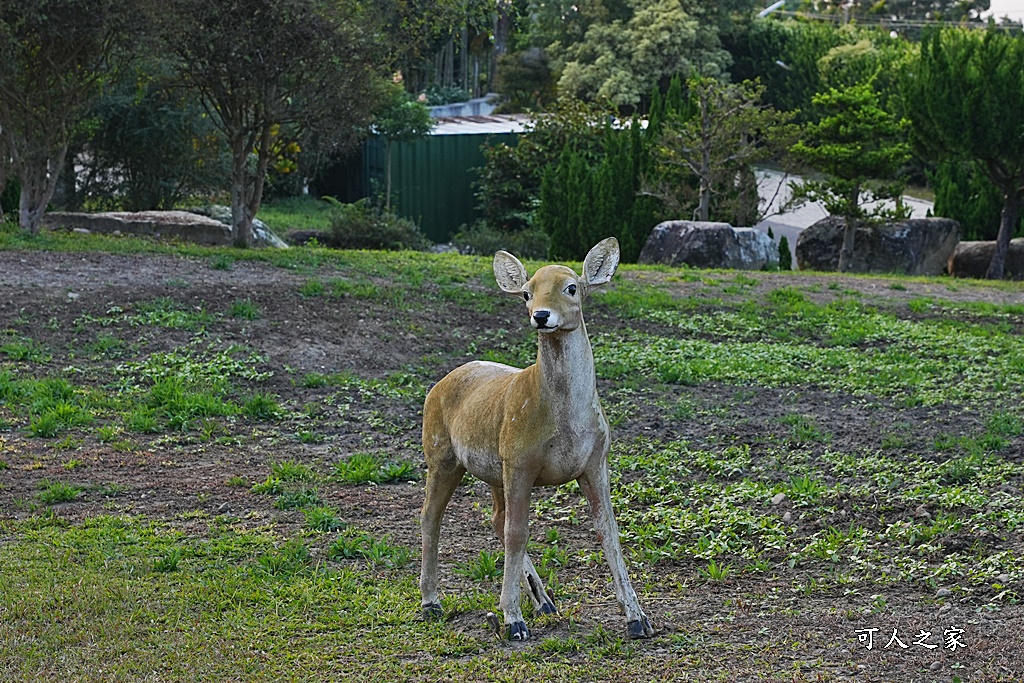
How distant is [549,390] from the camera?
435cm

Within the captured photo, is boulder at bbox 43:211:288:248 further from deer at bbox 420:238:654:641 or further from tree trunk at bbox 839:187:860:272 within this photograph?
deer at bbox 420:238:654:641

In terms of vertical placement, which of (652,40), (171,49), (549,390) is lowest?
(549,390)

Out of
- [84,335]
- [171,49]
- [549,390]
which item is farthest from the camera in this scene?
[171,49]

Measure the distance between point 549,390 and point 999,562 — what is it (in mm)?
2236

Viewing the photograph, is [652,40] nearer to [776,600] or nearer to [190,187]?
[190,187]

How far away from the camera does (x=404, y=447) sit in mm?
7750

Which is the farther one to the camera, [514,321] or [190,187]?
[190,187]

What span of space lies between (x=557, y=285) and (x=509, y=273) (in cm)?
33

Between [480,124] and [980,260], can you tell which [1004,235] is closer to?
[980,260]

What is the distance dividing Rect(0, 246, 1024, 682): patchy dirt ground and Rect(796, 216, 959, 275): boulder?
440 centimetres

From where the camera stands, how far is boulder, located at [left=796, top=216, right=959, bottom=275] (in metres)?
19.2

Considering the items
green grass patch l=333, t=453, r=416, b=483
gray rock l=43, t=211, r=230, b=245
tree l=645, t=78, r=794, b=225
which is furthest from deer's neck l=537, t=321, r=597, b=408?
tree l=645, t=78, r=794, b=225

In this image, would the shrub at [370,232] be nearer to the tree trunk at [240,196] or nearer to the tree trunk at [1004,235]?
the tree trunk at [240,196]

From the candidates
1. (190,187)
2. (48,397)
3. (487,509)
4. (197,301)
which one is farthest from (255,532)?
(190,187)
